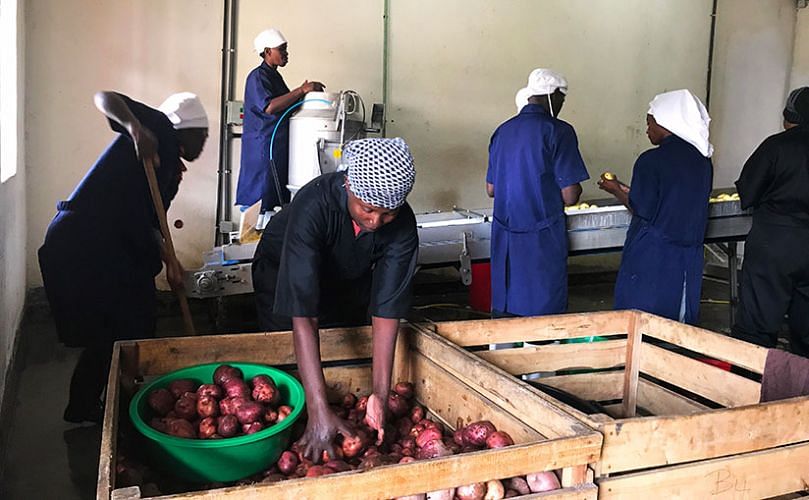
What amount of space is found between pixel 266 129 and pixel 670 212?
2.32 metres

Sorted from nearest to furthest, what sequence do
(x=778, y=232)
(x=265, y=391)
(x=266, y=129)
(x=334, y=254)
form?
(x=265, y=391), (x=334, y=254), (x=778, y=232), (x=266, y=129)

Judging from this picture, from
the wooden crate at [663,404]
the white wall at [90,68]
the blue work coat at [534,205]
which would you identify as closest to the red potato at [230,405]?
the wooden crate at [663,404]

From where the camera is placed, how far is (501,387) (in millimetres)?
1523

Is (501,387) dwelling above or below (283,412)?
above

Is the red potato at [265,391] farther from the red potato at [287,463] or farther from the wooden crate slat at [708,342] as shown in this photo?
the wooden crate slat at [708,342]

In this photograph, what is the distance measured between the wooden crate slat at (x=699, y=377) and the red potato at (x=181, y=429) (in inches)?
53.9

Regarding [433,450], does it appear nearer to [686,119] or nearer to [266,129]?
[686,119]

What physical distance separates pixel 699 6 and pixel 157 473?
21.4 ft

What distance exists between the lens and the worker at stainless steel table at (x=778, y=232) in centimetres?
315

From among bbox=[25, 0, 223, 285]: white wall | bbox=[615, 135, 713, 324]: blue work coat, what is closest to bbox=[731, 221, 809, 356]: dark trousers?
bbox=[615, 135, 713, 324]: blue work coat

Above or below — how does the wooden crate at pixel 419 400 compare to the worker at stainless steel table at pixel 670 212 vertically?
below

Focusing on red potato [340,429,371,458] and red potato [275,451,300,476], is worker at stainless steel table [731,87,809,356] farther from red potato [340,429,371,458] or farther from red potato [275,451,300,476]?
red potato [275,451,300,476]

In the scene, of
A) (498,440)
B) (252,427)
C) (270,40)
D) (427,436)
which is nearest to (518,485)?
(498,440)

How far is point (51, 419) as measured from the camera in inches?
116
